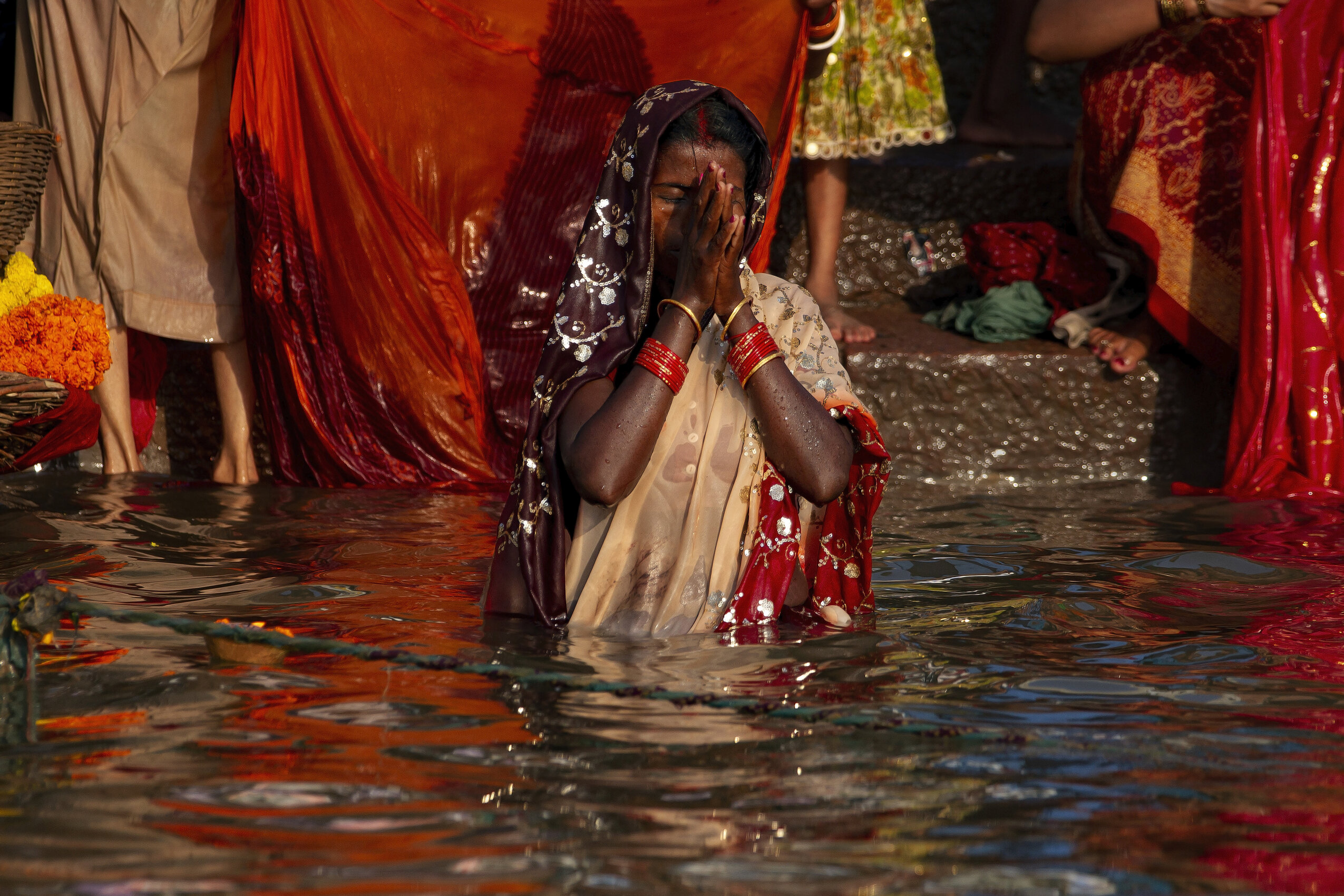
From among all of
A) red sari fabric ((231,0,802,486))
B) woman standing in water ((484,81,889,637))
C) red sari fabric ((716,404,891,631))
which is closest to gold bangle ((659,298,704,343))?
woman standing in water ((484,81,889,637))

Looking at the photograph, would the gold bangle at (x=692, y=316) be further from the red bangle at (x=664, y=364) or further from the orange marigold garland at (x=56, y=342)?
the orange marigold garland at (x=56, y=342)

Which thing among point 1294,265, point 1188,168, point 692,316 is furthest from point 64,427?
point 1294,265

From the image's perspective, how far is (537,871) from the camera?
183 cm

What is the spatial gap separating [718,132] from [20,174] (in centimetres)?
271

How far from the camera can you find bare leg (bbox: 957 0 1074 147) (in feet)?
21.7

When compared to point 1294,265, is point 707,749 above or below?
below

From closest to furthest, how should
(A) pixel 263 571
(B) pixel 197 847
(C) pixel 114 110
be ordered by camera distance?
(B) pixel 197 847
(A) pixel 263 571
(C) pixel 114 110

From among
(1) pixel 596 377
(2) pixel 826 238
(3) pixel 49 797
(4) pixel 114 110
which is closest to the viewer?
(3) pixel 49 797

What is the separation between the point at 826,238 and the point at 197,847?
4.33 meters

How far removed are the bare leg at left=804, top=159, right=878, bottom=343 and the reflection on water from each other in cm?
222

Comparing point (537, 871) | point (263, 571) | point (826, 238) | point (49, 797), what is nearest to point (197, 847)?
point (49, 797)

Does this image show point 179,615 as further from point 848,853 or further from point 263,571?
point 848,853

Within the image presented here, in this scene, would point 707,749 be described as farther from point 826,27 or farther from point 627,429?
point 826,27

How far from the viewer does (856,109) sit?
5.78 m
